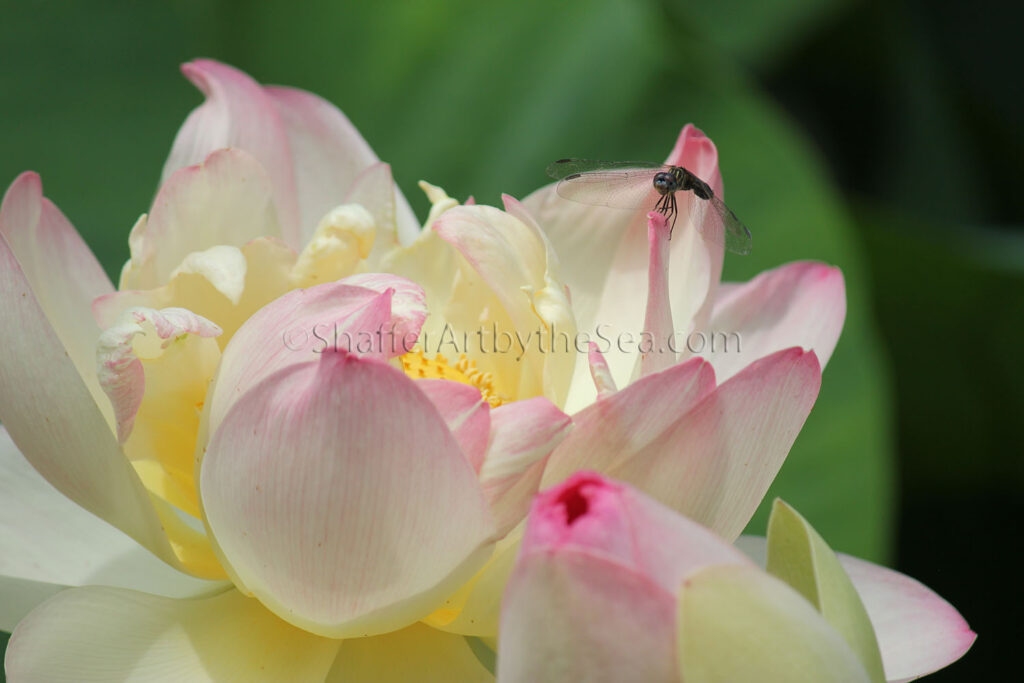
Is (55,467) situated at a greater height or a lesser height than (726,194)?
lesser

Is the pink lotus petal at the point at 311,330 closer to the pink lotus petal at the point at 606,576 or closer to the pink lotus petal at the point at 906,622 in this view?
the pink lotus petal at the point at 606,576

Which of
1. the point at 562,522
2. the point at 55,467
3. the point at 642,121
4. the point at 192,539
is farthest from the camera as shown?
the point at 642,121

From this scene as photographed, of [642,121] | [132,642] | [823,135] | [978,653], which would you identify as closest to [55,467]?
[132,642]

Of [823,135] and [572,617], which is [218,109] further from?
[823,135]

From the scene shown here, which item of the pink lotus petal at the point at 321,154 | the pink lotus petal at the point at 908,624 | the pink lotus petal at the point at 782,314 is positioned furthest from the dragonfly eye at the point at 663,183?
the pink lotus petal at the point at 908,624

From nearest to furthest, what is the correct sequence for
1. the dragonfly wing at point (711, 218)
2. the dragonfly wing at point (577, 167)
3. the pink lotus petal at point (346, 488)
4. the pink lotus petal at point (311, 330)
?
the pink lotus petal at point (346, 488)
the pink lotus petal at point (311, 330)
the dragonfly wing at point (711, 218)
the dragonfly wing at point (577, 167)

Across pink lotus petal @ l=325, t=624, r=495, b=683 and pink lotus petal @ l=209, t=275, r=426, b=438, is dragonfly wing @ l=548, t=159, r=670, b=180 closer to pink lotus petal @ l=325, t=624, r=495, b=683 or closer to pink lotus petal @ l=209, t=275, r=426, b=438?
pink lotus petal @ l=209, t=275, r=426, b=438

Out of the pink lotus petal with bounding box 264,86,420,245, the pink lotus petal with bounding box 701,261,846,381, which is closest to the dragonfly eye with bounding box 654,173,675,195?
the pink lotus petal with bounding box 701,261,846,381
